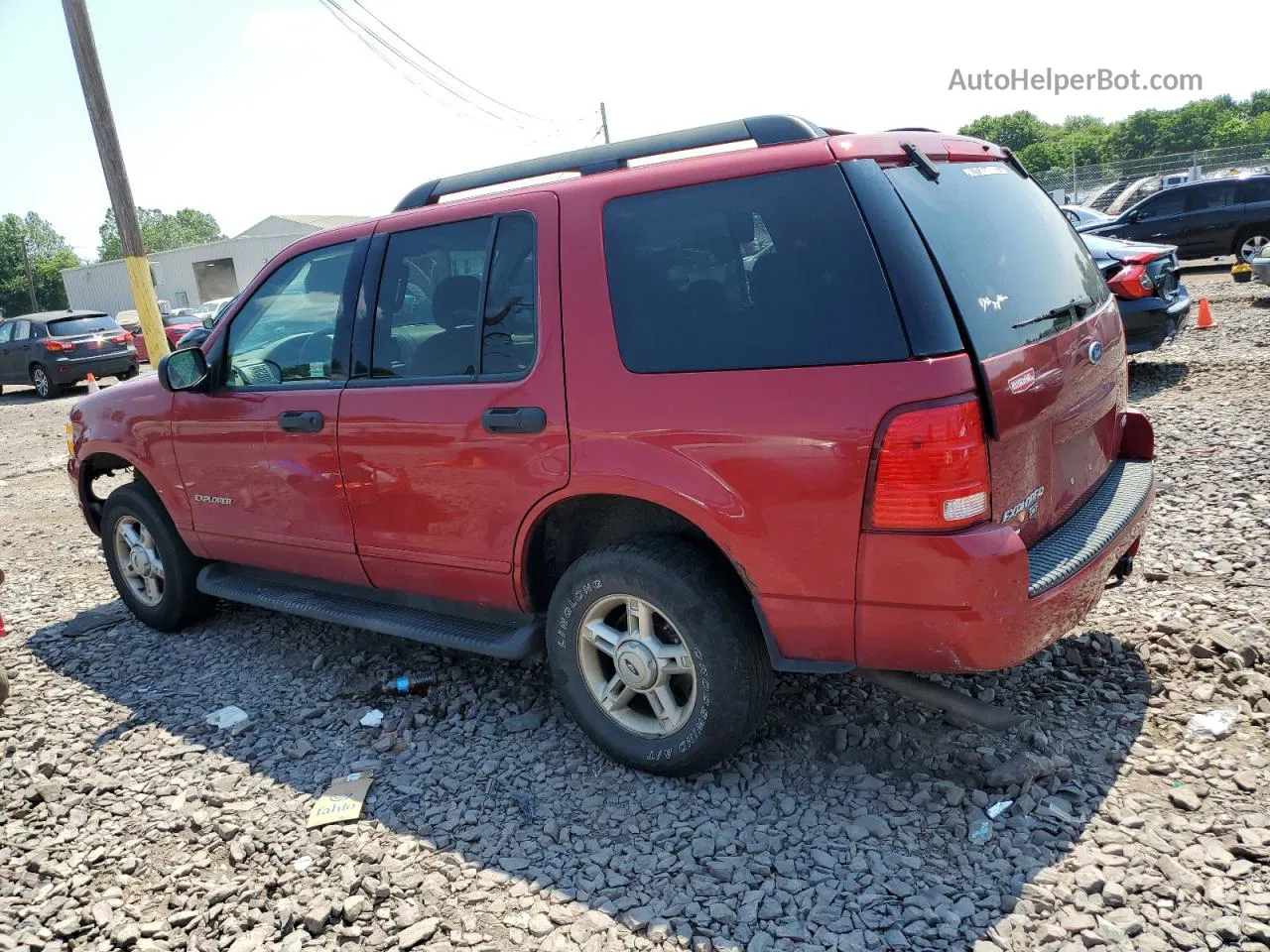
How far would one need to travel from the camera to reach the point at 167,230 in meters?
147

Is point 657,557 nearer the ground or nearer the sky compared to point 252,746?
nearer the sky

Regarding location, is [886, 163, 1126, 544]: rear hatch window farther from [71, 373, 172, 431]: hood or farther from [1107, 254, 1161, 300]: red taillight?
[1107, 254, 1161, 300]: red taillight

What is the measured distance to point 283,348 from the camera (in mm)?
4238

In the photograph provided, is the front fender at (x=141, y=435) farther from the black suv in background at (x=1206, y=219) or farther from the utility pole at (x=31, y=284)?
the utility pole at (x=31, y=284)

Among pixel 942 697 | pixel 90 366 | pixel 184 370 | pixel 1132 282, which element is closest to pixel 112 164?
pixel 90 366

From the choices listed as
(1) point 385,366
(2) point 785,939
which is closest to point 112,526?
(1) point 385,366

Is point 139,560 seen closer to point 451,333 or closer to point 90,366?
point 451,333

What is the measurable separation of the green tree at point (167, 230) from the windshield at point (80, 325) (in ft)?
414

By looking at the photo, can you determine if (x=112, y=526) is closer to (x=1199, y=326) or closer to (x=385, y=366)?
(x=385, y=366)

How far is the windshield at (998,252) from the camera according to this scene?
2.75m

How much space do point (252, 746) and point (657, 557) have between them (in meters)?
1.96

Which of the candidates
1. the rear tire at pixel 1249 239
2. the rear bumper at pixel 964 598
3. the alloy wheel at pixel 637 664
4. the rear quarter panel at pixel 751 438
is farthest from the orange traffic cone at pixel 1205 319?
the alloy wheel at pixel 637 664

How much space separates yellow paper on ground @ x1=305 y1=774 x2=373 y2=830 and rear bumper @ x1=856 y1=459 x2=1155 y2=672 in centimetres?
182

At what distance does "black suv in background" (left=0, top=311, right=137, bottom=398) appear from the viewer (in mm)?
18781
